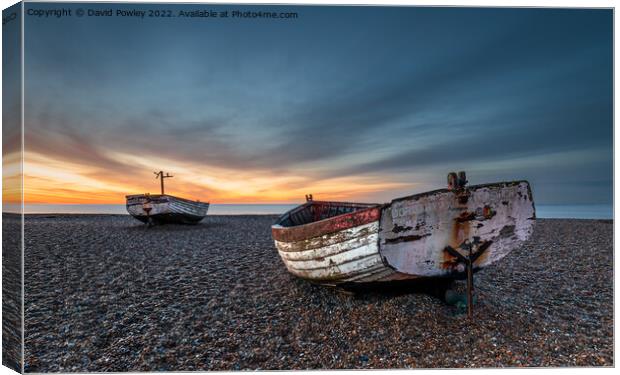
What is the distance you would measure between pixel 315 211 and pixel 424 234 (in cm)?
409

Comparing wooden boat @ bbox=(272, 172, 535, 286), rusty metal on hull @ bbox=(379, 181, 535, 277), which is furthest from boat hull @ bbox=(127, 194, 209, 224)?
rusty metal on hull @ bbox=(379, 181, 535, 277)

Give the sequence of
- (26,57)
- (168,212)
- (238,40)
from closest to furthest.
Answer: (26,57) → (238,40) → (168,212)

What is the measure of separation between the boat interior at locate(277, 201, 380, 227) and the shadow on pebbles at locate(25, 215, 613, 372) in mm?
1258

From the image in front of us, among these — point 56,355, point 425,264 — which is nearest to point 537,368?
point 425,264

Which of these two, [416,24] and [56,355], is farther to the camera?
[416,24]

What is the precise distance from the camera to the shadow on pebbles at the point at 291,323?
3.82 metres

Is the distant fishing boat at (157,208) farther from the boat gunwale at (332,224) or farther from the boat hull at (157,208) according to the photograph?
the boat gunwale at (332,224)

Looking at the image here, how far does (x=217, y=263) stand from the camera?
7.95 meters

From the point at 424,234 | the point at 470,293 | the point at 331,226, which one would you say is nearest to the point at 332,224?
the point at 331,226

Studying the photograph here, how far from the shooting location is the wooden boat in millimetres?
3930

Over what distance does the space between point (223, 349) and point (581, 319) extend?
15.2ft

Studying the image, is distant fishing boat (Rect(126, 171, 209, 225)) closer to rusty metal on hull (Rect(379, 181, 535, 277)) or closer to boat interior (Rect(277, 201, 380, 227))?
boat interior (Rect(277, 201, 380, 227))

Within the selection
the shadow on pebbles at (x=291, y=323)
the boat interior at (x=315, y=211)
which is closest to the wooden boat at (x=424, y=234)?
the shadow on pebbles at (x=291, y=323)

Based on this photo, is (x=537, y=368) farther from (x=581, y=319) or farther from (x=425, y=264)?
(x=425, y=264)
